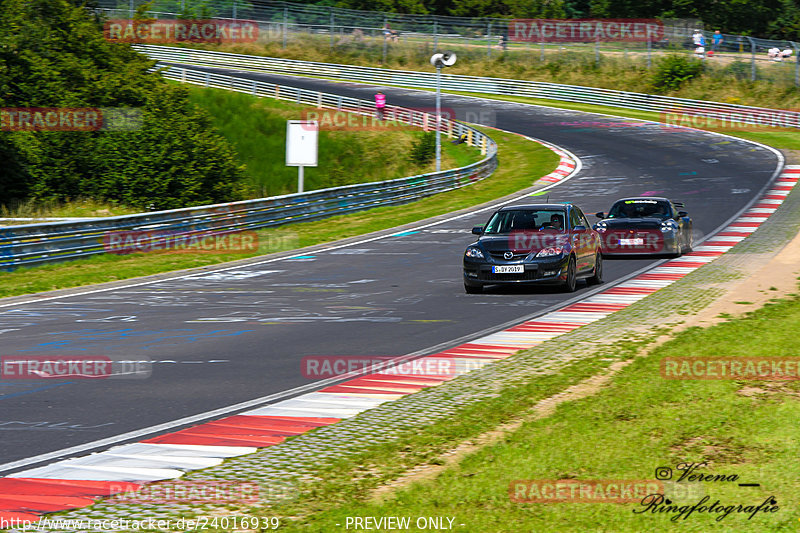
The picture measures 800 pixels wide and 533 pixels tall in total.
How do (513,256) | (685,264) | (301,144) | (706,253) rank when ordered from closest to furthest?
(513,256) < (685,264) < (706,253) < (301,144)

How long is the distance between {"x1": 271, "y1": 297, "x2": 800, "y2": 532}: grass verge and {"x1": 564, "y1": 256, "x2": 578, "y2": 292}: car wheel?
23.4ft

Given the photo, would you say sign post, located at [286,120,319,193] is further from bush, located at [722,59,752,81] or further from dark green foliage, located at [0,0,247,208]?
bush, located at [722,59,752,81]

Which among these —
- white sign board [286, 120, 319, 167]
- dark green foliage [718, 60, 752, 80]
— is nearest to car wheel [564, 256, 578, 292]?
white sign board [286, 120, 319, 167]

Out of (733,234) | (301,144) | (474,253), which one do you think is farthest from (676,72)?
(474,253)

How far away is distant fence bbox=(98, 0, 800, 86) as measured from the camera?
226ft

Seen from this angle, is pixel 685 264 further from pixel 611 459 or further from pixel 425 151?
pixel 425 151

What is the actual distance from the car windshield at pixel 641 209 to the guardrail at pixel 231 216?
10363mm

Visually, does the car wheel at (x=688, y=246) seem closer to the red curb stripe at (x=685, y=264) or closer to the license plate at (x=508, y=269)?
the red curb stripe at (x=685, y=264)

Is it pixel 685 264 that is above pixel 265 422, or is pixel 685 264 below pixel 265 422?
below

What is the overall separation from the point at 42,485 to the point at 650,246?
1731 centimetres

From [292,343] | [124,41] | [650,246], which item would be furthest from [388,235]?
[124,41]

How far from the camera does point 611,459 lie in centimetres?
648

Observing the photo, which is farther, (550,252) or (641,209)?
(641,209)

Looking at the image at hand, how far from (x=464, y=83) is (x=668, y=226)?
50.0 metres
